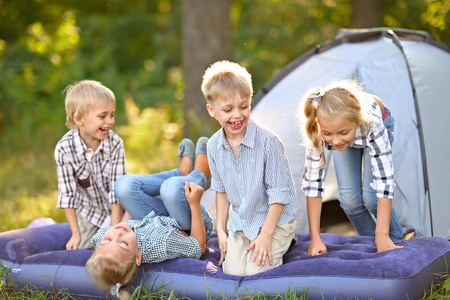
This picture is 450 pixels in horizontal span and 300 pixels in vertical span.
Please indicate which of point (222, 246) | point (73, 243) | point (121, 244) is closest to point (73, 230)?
point (73, 243)

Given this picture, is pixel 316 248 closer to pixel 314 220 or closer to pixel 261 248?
pixel 314 220

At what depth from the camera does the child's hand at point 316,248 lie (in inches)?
115

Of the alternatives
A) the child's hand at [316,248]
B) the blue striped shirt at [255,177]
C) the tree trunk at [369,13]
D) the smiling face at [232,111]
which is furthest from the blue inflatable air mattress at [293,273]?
the tree trunk at [369,13]

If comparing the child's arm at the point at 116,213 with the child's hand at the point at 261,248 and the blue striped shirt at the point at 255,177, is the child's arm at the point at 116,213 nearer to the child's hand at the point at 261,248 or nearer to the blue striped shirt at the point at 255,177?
the blue striped shirt at the point at 255,177

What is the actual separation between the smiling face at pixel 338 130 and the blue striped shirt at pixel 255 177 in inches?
11.4

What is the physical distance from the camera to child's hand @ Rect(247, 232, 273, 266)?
9.12ft

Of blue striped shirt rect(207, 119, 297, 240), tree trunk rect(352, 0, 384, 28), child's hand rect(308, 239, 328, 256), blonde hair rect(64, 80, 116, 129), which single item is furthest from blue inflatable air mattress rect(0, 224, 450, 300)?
tree trunk rect(352, 0, 384, 28)

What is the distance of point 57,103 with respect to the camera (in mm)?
8984

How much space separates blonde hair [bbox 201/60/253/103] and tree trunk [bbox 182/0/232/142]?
2.99 meters

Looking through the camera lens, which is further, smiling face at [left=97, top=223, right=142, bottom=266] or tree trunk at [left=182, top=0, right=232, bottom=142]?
tree trunk at [left=182, top=0, right=232, bottom=142]

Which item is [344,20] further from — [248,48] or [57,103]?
[57,103]

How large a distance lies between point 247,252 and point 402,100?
1.69m

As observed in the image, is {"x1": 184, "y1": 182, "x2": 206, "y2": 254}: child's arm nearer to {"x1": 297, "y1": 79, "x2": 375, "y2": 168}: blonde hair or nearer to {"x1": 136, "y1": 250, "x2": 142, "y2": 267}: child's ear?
{"x1": 136, "y1": 250, "x2": 142, "y2": 267}: child's ear

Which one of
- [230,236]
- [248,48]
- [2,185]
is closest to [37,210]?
[2,185]
